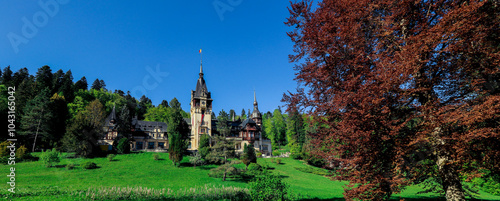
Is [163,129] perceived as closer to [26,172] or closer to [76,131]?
[76,131]

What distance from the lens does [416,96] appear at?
20.6 feet

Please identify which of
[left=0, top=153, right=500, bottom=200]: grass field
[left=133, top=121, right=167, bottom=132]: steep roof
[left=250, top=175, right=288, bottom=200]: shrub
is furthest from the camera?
[left=133, top=121, right=167, bottom=132]: steep roof

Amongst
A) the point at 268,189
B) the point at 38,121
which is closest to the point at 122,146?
the point at 38,121

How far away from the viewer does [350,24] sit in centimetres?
673

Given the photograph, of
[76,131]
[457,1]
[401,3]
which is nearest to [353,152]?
[401,3]

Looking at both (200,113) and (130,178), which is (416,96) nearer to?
(130,178)

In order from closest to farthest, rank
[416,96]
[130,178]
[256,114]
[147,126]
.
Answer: [416,96]
[130,178]
[147,126]
[256,114]

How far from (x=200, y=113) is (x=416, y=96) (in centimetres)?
4774

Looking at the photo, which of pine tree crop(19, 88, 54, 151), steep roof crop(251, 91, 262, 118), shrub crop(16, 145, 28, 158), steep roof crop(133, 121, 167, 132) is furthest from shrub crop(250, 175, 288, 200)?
steep roof crop(133, 121, 167, 132)

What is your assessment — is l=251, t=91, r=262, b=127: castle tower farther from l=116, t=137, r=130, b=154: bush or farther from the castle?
l=116, t=137, r=130, b=154: bush

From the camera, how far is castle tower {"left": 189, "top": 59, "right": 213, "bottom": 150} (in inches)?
1937

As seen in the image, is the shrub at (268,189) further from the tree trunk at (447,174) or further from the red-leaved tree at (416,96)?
the tree trunk at (447,174)

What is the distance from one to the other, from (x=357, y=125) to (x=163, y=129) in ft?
182

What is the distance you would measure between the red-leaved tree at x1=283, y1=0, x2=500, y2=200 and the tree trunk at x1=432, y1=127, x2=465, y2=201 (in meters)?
0.02
